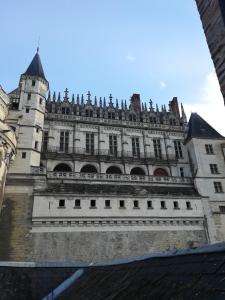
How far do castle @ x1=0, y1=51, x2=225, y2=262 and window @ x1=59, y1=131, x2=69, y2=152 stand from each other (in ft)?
0.40

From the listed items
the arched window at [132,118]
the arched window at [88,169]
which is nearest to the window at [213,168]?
the arched window at [132,118]

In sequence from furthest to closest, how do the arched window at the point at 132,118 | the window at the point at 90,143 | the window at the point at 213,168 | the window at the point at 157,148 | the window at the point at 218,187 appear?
the arched window at the point at 132,118
the window at the point at 157,148
the window at the point at 90,143
the window at the point at 213,168
the window at the point at 218,187

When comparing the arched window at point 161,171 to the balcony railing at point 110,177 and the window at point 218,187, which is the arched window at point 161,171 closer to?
the balcony railing at point 110,177

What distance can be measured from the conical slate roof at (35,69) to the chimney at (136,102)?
13.4 m

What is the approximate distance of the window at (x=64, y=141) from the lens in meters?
32.3

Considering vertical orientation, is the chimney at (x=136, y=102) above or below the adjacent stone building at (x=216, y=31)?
above

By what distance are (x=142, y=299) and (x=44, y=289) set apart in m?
5.72

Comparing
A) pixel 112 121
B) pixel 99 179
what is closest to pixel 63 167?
pixel 99 179

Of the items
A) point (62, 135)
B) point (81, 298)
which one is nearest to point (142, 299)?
point (81, 298)

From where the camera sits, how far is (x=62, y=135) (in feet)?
108

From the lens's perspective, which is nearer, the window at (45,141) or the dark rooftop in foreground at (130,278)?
the dark rooftop in foreground at (130,278)

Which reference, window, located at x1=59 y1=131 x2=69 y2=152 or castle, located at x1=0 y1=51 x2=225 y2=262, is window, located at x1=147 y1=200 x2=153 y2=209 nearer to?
castle, located at x1=0 y1=51 x2=225 y2=262

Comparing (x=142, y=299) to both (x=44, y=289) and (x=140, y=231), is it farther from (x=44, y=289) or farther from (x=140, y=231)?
(x=140, y=231)

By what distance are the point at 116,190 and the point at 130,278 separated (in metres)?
20.4
